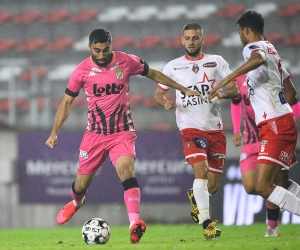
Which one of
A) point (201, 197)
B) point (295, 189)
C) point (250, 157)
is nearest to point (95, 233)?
point (201, 197)

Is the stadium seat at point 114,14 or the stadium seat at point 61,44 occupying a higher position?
the stadium seat at point 114,14

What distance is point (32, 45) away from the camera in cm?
1627

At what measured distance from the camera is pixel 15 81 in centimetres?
1282

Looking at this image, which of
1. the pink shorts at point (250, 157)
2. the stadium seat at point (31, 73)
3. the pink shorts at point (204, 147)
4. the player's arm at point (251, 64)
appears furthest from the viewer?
the stadium seat at point (31, 73)

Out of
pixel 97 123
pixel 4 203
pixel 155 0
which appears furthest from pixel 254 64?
pixel 155 0

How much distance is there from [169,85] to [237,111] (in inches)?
63.1

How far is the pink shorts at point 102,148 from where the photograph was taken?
780cm

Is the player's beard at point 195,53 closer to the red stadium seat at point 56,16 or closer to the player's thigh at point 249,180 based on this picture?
the player's thigh at point 249,180

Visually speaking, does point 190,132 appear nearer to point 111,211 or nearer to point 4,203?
point 111,211

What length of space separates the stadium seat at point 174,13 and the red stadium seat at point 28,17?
2634mm

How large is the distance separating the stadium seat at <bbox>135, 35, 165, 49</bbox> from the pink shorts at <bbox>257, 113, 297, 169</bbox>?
8.81 meters

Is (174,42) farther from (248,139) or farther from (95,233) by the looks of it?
(95,233)

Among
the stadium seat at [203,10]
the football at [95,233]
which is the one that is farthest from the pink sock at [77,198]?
the stadium seat at [203,10]

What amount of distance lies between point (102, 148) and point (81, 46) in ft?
27.9
